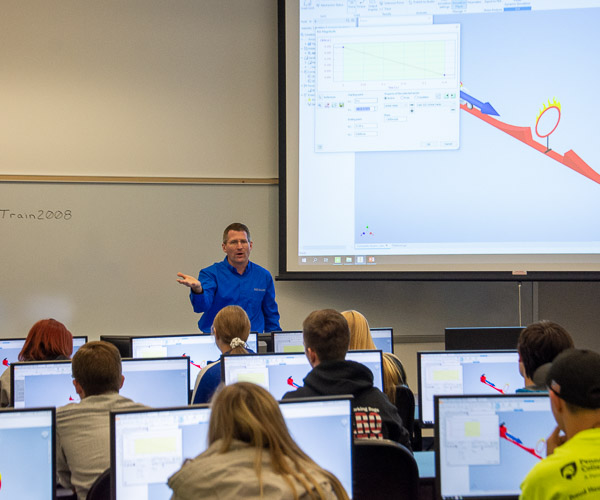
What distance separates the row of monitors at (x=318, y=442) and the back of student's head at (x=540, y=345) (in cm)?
35

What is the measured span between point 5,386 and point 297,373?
1420 mm

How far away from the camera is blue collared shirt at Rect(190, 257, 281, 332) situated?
4.81 metres

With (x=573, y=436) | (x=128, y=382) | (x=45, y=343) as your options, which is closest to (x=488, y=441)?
(x=573, y=436)

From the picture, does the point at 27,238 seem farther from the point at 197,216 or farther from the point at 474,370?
the point at 474,370

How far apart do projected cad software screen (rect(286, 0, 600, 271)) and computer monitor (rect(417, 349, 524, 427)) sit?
7.82ft

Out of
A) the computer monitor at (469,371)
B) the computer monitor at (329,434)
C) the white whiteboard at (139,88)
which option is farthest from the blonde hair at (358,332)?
the white whiteboard at (139,88)

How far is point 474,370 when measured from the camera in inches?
120

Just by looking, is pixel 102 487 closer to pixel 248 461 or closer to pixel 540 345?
pixel 248 461

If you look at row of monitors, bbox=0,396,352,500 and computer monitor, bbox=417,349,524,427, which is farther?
computer monitor, bbox=417,349,524,427

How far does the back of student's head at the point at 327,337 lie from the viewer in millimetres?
2502

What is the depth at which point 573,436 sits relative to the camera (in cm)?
157

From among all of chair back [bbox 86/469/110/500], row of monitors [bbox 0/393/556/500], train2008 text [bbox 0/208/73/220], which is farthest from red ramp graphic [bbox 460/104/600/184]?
chair back [bbox 86/469/110/500]

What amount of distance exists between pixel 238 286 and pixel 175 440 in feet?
9.75

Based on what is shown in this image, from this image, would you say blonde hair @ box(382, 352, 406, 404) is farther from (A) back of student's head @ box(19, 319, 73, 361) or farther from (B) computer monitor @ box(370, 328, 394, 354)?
(A) back of student's head @ box(19, 319, 73, 361)
